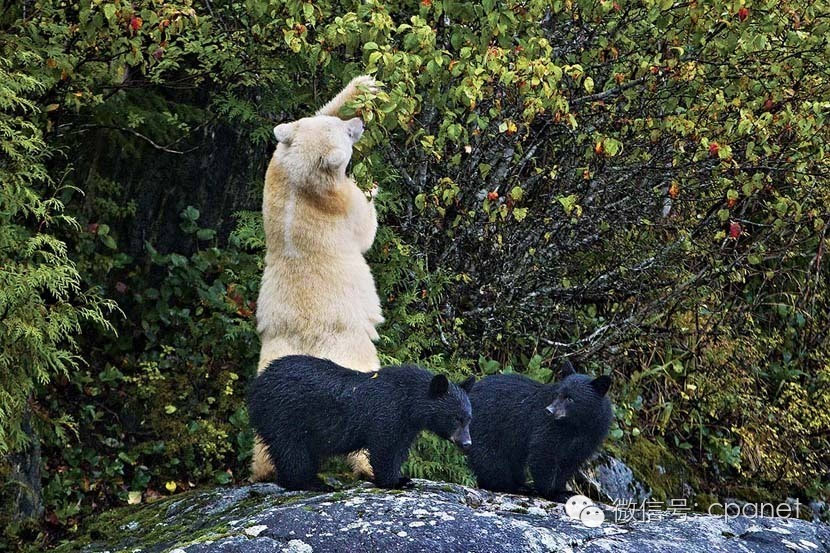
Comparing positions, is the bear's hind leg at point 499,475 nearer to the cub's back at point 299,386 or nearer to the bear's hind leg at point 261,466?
the cub's back at point 299,386

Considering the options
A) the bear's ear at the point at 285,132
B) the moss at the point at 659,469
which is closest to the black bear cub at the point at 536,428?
the bear's ear at the point at 285,132

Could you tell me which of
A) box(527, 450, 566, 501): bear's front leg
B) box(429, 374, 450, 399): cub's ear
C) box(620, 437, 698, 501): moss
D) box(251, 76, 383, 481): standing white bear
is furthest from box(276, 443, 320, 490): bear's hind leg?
box(620, 437, 698, 501): moss

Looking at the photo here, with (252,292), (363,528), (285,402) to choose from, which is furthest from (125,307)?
(363,528)

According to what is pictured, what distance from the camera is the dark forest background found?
24.6ft

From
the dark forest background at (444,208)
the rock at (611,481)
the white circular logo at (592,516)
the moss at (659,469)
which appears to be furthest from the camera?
the moss at (659,469)

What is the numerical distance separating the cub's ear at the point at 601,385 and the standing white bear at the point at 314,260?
1.32 meters

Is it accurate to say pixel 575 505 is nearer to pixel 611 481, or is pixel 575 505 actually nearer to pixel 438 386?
pixel 438 386

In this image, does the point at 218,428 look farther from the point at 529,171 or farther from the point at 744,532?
the point at 744,532

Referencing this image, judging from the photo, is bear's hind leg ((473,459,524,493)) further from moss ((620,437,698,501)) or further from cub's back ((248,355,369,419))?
moss ((620,437,698,501))

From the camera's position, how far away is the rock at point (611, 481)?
8.75 metres

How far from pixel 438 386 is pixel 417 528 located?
74cm

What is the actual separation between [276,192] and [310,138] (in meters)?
0.40

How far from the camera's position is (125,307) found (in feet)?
30.7

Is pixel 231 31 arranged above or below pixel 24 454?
above
